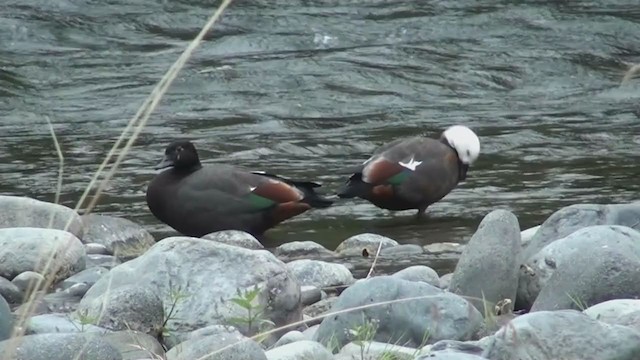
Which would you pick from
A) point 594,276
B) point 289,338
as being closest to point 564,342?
point 289,338

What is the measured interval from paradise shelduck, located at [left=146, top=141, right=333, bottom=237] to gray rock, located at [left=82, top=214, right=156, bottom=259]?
0.27 metres

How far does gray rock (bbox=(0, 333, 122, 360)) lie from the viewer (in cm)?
398

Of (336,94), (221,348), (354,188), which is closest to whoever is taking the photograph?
(221,348)

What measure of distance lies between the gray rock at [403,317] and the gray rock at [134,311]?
56cm

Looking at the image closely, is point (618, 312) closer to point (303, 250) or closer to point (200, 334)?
point (200, 334)

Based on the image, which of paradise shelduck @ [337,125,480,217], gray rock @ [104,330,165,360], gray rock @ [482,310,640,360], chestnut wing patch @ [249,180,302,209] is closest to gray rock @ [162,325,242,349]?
gray rock @ [104,330,165,360]

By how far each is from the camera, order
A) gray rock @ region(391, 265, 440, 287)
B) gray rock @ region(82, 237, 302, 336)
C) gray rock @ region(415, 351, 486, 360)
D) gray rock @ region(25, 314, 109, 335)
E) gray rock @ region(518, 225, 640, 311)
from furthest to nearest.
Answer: gray rock @ region(391, 265, 440, 287) → gray rock @ region(82, 237, 302, 336) → gray rock @ region(518, 225, 640, 311) → gray rock @ region(25, 314, 109, 335) → gray rock @ region(415, 351, 486, 360)

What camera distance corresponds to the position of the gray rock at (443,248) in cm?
791

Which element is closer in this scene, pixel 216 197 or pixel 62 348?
pixel 62 348

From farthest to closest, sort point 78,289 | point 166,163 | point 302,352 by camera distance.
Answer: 1. point 166,163
2. point 78,289
3. point 302,352

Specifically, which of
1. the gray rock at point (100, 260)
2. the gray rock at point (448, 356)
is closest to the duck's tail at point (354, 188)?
the gray rock at point (100, 260)

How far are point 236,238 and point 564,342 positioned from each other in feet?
14.7

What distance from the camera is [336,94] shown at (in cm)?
1396

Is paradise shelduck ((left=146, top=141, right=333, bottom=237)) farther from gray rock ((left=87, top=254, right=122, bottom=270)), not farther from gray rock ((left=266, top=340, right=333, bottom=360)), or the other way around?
gray rock ((left=266, top=340, right=333, bottom=360))
